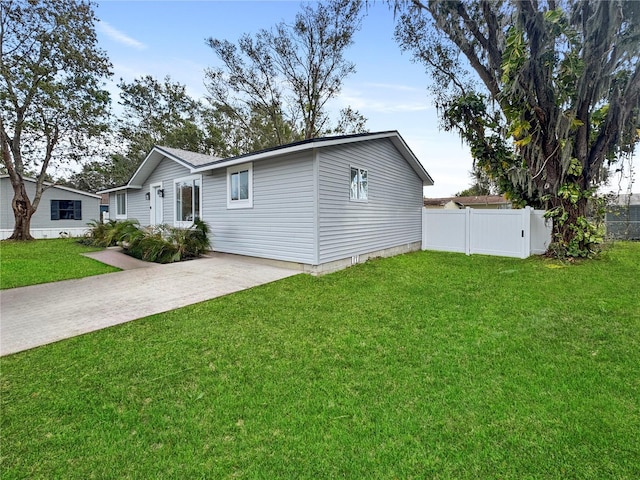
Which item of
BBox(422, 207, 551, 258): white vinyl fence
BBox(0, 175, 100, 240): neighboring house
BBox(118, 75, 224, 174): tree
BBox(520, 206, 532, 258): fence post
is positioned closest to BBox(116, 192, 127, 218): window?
BBox(0, 175, 100, 240): neighboring house

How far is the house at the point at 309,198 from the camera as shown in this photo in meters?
7.43

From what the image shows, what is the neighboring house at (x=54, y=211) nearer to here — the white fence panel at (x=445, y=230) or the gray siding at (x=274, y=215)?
the gray siding at (x=274, y=215)

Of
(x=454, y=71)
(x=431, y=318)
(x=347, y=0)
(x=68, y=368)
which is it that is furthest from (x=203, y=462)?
(x=347, y=0)

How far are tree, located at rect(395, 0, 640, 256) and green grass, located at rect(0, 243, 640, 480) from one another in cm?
538

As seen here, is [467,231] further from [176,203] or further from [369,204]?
[176,203]

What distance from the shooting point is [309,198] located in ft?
24.0

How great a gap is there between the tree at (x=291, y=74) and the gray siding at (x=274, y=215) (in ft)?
41.1

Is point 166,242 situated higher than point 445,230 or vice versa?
point 445,230

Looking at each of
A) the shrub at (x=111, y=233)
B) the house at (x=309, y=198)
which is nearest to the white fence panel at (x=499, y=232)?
the house at (x=309, y=198)

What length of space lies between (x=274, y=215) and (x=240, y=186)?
5.69 ft

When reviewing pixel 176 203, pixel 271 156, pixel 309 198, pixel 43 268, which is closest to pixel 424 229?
pixel 309 198

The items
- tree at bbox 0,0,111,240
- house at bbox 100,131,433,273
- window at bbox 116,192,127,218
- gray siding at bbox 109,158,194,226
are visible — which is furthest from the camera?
window at bbox 116,192,127,218

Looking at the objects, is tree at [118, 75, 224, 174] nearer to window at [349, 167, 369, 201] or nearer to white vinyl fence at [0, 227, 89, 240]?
white vinyl fence at [0, 227, 89, 240]

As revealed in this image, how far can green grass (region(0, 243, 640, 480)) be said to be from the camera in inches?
77.3
